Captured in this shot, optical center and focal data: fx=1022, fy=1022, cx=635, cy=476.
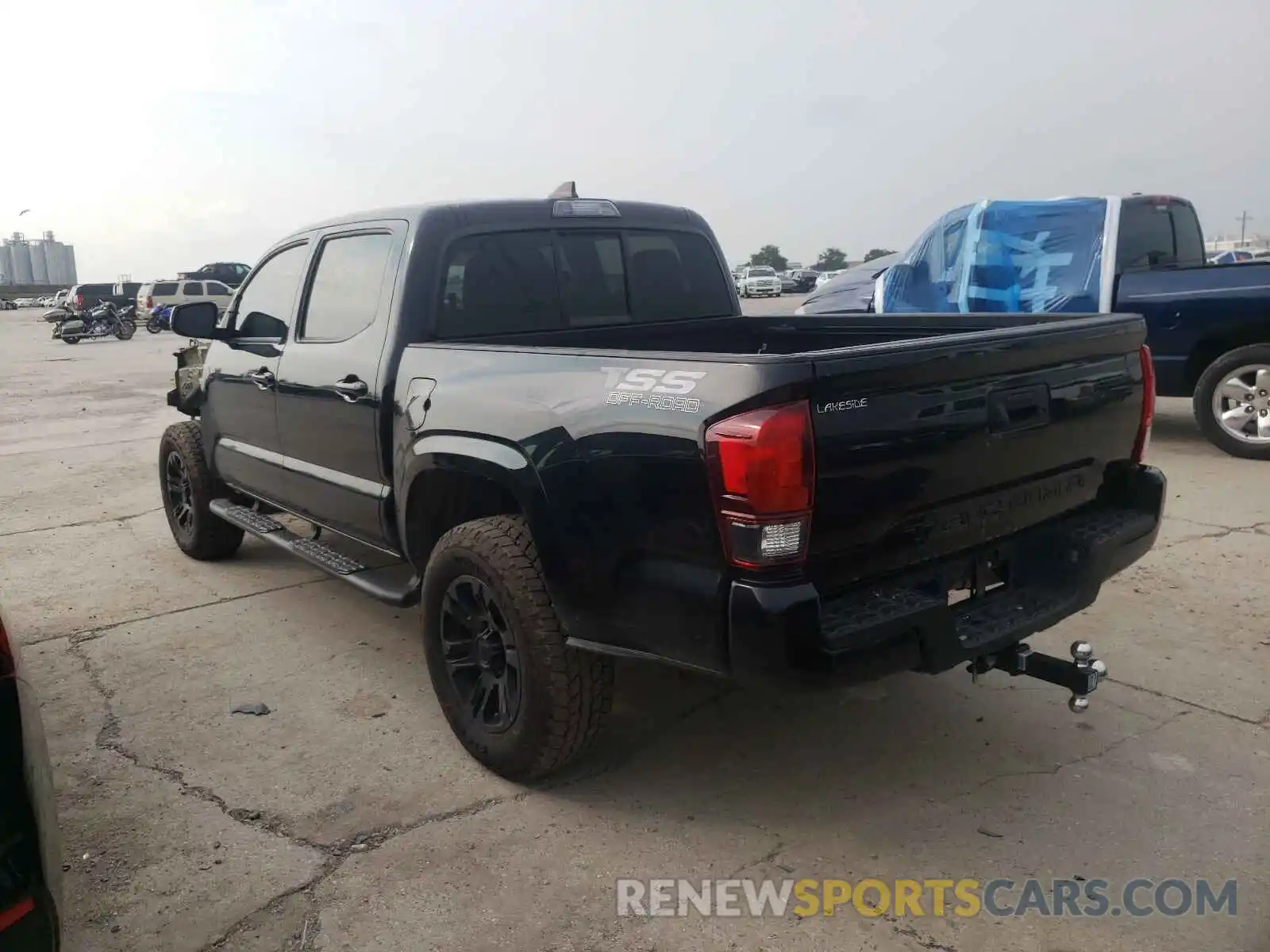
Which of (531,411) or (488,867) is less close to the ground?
(531,411)

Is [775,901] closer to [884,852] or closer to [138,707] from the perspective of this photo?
[884,852]

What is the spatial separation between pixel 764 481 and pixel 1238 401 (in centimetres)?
698

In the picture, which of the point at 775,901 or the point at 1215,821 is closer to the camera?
the point at 775,901

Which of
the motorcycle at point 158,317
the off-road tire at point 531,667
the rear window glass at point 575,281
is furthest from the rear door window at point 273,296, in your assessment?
the motorcycle at point 158,317

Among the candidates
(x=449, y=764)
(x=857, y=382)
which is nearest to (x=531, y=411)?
(x=857, y=382)

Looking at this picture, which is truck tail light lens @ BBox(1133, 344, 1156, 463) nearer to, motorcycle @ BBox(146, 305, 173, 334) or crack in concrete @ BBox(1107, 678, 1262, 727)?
crack in concrete @ BBox(1107, 678, 1262, 727)

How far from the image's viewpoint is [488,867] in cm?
293

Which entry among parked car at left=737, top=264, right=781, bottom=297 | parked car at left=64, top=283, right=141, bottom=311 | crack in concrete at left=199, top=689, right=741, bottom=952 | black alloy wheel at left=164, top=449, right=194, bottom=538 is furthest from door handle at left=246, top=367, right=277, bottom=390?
parked car at left=737, top=264, right=781, bottom=297

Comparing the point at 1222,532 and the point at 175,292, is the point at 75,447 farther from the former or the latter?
the point at 175,292

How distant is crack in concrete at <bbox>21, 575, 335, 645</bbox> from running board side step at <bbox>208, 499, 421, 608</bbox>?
423 mm

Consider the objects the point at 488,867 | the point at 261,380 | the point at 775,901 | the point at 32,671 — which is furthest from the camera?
the point at 261,380

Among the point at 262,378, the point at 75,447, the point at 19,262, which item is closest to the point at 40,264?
the point at 19,262

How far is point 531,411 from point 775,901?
1551 millimetres

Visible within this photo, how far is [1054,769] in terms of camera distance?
11.1 feet
